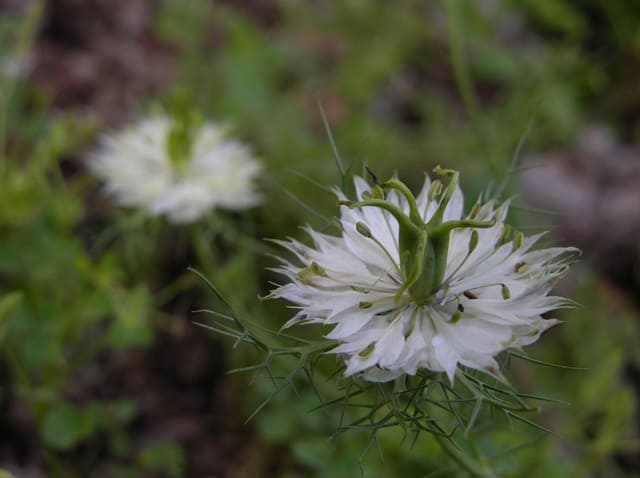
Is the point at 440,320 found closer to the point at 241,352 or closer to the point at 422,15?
the point at 241,352

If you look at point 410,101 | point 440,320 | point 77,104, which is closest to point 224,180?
point 440,320

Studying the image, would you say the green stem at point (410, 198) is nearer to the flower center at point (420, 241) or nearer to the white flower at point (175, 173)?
the flower center at point (420, 241)

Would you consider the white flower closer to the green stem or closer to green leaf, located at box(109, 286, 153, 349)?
green leaf, located at box(109, 286, 153, 349)

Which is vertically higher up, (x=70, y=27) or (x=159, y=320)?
(x=70, y=27)

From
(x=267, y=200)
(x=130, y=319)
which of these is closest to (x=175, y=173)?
(x=130, y=319)

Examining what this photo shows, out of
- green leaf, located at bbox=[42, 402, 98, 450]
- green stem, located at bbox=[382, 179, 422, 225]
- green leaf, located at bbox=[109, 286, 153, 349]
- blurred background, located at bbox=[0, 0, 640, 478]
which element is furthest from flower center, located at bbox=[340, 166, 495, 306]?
green leaf, located at bbox=[42, 402, 98, 450]

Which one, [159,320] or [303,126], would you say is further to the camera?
[303,126]
